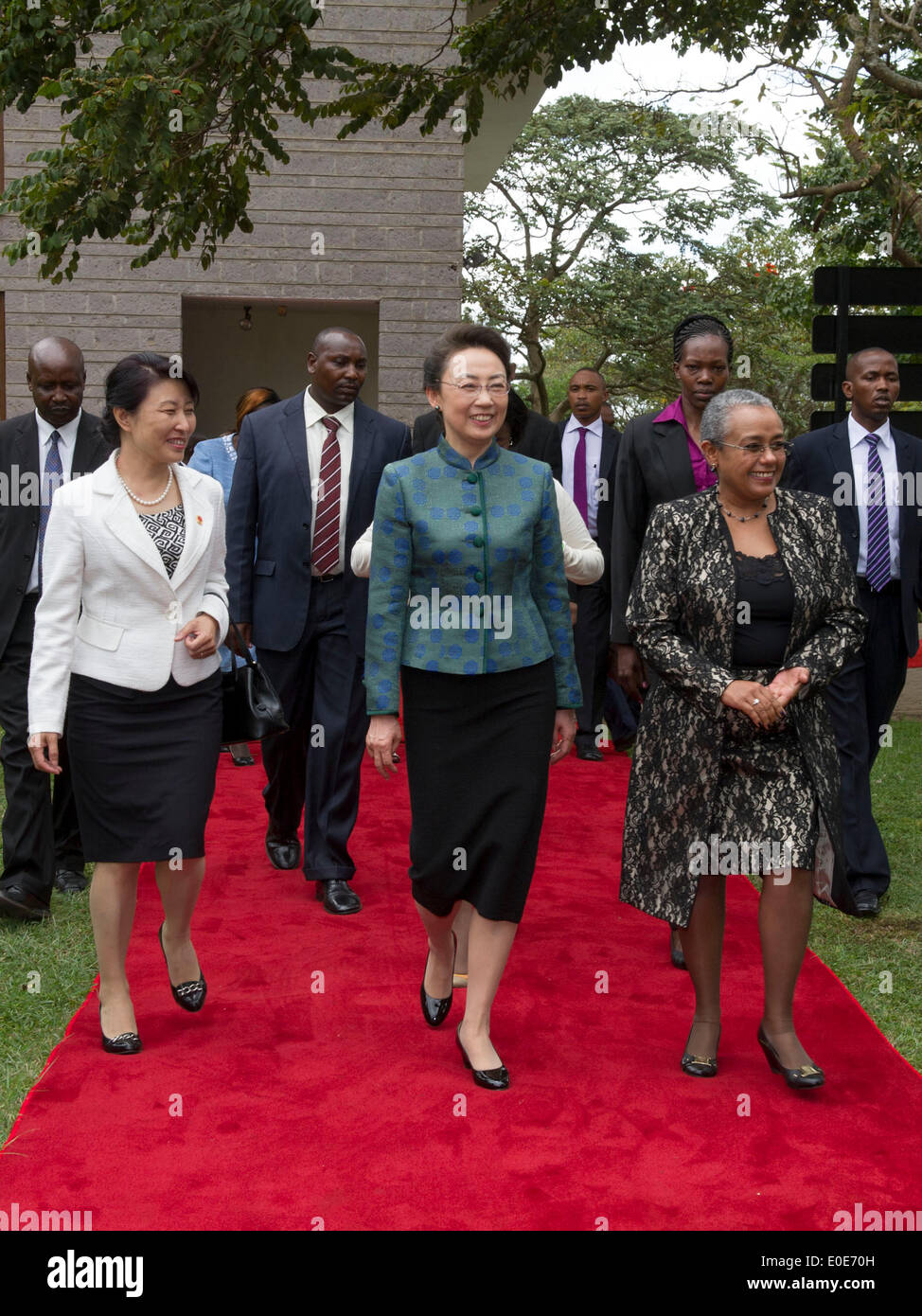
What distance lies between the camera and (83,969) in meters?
5.39

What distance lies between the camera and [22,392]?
1362 cm

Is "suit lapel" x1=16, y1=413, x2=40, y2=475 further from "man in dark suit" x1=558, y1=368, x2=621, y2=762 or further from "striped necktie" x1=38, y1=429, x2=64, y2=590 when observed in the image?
"man in dark suit" x1=558, y1=368, x2=621, y2=762

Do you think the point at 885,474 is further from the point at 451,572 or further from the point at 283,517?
the point at 451,572

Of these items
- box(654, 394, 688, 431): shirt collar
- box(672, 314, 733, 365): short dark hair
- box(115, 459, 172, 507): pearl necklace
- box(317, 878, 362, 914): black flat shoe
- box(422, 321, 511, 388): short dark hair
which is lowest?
box(317, 878, 362, 914): black flat shoe

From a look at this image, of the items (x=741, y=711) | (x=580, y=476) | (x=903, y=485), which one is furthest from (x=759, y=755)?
(x=580, y=476)

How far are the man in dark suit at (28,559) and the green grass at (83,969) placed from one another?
0.25m

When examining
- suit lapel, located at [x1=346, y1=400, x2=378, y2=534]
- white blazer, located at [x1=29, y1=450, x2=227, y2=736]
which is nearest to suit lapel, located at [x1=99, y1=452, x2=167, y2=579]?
white blazer, located at [x1=29, y1=450, x2=227, y2=736]

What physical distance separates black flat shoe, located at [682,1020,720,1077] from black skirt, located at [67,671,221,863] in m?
1.59

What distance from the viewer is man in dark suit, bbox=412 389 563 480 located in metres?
5.11

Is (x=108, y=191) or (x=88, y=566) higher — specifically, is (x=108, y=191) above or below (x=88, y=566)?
above

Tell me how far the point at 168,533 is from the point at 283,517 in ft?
5.68
